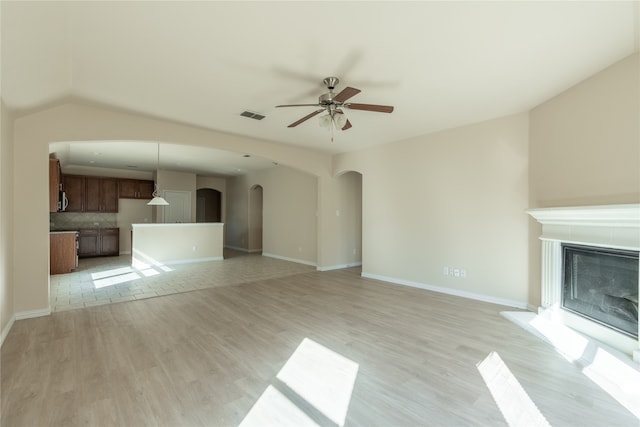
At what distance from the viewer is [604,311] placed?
2768 millimetres

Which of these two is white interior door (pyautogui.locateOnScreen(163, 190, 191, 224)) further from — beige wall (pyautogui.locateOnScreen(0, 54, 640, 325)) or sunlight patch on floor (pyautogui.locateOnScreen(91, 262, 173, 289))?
beige wall (pyautogui.locateOnScreen(0, 54, 640, 325))

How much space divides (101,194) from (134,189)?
894 mm

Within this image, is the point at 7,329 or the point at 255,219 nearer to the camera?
the point at 7,329

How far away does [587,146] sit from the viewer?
3.00m

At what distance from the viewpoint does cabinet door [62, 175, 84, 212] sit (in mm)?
8312

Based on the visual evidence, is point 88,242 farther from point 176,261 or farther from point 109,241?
point 176,261

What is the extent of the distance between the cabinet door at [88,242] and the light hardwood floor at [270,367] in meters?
5.97

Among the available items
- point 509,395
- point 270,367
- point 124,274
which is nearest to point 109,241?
point 124,274

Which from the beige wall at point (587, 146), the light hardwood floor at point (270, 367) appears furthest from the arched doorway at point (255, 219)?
the beige wall at point (587, 146)

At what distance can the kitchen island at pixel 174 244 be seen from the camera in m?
7.05

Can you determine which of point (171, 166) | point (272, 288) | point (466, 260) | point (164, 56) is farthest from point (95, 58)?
point (171, 166)

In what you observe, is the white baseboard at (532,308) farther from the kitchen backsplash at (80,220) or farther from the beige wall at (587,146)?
the kitchen backsplash at (80,220)

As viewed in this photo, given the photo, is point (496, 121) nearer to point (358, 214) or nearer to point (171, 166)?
point (358, 214)

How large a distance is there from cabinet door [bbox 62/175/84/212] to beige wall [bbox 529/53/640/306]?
11079 mm
